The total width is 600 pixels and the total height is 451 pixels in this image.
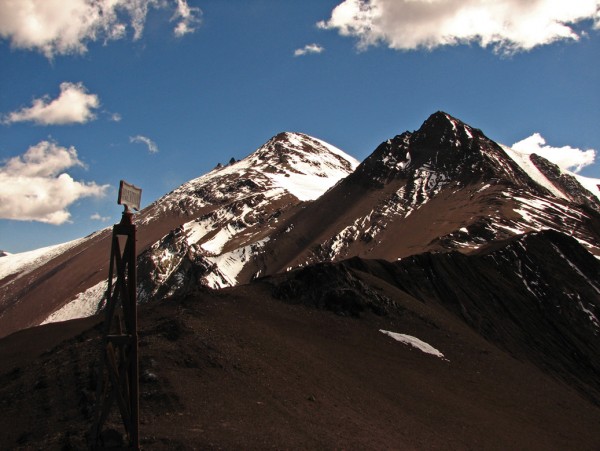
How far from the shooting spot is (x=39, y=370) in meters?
22.9

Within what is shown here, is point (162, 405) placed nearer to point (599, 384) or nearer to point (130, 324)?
point (130, 324)

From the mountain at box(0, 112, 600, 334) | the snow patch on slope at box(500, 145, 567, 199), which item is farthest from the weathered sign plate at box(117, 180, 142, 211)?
the snow patch on slope at box(500, 145, 567, 199)

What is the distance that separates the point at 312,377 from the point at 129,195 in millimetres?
14261

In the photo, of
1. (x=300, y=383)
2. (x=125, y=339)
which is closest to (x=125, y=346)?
(x=125, y=339)

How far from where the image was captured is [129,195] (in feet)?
39.9

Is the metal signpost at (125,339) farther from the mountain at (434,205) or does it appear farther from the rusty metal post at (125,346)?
the mountain at (434,205)

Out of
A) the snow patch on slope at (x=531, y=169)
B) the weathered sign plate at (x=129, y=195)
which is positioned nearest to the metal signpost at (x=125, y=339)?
the weathered sign plate at (x=129, y=195)

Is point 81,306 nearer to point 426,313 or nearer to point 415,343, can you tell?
point 426,313

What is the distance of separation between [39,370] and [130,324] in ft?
43.7

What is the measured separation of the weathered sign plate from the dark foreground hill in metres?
6.70

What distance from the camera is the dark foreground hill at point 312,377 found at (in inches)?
694

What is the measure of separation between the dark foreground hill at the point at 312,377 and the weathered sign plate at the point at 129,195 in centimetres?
670

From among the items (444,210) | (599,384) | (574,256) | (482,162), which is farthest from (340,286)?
(482,162)

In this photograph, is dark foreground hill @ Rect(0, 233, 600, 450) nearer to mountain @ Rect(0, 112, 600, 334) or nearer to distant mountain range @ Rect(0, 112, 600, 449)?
distant mountain range @ Rect(0, 112, 600, 449)
